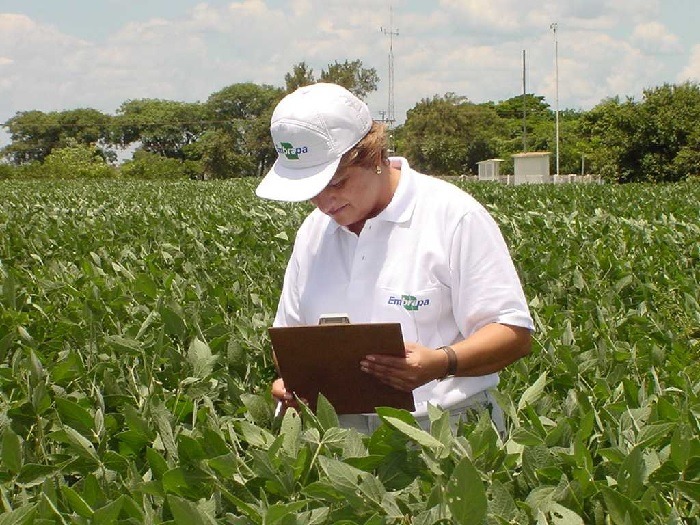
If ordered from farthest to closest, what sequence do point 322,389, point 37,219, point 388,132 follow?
point 37,219
point 388,132
point 322,389

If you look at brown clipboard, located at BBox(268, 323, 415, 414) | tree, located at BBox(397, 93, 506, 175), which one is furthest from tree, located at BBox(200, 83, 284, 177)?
brown clipboard, located at BBox(268, 323, 415, 414)

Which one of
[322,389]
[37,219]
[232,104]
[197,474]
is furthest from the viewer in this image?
[232,104]

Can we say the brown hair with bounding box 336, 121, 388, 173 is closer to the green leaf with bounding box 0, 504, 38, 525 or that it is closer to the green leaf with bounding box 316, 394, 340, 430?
the green leaf with bounding box 316, 394, 340, 430

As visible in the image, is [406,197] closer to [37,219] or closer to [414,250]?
[414,250]

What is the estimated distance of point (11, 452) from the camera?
69.7 inches

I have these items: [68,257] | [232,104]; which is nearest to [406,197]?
[68,257]

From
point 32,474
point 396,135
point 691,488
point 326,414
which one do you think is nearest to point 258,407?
point 326,414

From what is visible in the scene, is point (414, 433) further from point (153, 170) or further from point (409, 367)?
point (153, 170)

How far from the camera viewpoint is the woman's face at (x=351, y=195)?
101 inches

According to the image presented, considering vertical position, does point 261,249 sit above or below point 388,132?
below

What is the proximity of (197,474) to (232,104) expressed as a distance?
122597 millimetres

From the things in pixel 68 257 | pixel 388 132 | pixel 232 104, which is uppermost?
pixel 232 104

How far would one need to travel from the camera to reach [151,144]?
12431 cm

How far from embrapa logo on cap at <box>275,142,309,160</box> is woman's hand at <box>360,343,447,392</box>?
0.56 m
